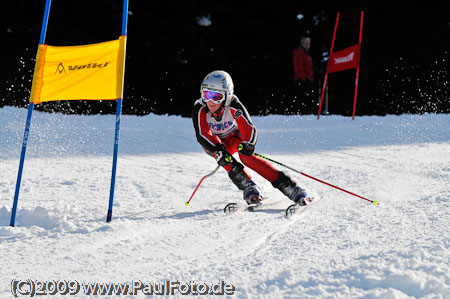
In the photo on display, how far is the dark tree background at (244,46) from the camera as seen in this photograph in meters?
14.4

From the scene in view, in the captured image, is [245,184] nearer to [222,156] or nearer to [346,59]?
[222,156]

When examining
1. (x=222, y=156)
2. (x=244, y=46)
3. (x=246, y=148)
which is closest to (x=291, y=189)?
(x=246, y=148)

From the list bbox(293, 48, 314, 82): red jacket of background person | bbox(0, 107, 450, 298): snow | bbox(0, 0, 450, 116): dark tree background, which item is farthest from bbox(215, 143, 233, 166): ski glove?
bbox(0, 0, 450, 116): dark tree background

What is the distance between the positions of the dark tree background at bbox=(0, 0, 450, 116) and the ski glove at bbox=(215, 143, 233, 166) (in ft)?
35.2

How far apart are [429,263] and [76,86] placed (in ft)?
8.48

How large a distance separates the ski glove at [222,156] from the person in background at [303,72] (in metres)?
6.74

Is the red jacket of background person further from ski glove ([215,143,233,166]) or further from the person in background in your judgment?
ski glove ([215,143,233,166])

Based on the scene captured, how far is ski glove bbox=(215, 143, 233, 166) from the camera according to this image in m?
3.92

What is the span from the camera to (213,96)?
3.97 metres

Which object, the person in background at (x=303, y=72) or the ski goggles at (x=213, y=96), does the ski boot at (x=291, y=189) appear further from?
the person in background at (x=303, y=72)

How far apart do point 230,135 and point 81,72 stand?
1345mm

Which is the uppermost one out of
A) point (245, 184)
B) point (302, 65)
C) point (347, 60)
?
point (347, 60)

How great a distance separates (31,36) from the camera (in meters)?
14.5

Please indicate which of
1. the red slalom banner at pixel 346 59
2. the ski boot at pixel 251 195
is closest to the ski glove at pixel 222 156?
the ski boot at pixel 251 195
